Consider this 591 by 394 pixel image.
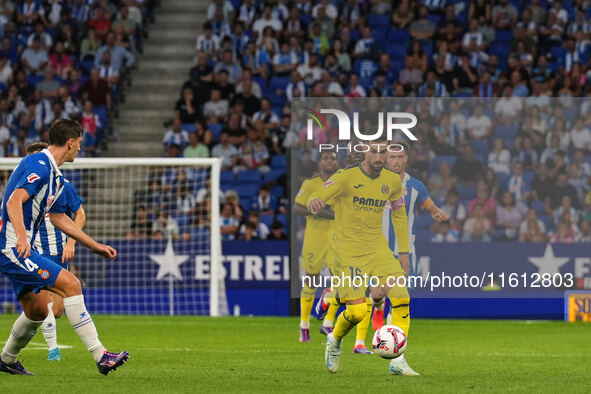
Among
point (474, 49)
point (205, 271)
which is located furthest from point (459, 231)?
point (474, 49)

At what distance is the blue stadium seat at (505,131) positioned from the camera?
61.6 ft

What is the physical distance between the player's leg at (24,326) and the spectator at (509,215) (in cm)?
990

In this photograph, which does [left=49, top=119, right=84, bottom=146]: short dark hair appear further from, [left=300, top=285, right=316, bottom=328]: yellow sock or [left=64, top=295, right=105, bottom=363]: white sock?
[left=300, top=285, right=316, bottom=328]: yellow sock

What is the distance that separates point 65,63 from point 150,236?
653 cm

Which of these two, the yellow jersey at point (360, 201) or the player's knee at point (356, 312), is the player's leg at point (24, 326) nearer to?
the player's knee at point (356, 312)

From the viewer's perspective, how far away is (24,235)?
27.7ft

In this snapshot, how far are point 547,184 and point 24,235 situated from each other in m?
11.3

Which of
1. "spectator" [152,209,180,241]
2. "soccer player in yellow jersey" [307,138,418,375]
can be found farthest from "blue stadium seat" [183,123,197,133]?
"soccer player in yellow jersey" [307,138,418,375]

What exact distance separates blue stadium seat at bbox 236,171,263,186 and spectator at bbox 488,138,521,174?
15.4 feet

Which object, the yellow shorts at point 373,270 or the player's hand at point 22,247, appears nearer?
the player's hand at point 22,247

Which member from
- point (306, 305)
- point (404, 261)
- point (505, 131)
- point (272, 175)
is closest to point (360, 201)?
point (404, 261)

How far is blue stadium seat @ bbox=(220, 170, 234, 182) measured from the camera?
2147cm

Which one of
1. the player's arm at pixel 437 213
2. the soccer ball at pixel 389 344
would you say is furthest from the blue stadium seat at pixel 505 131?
the soccer ball at pixel 389 344

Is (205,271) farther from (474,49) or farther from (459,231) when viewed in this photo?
(474,49)
